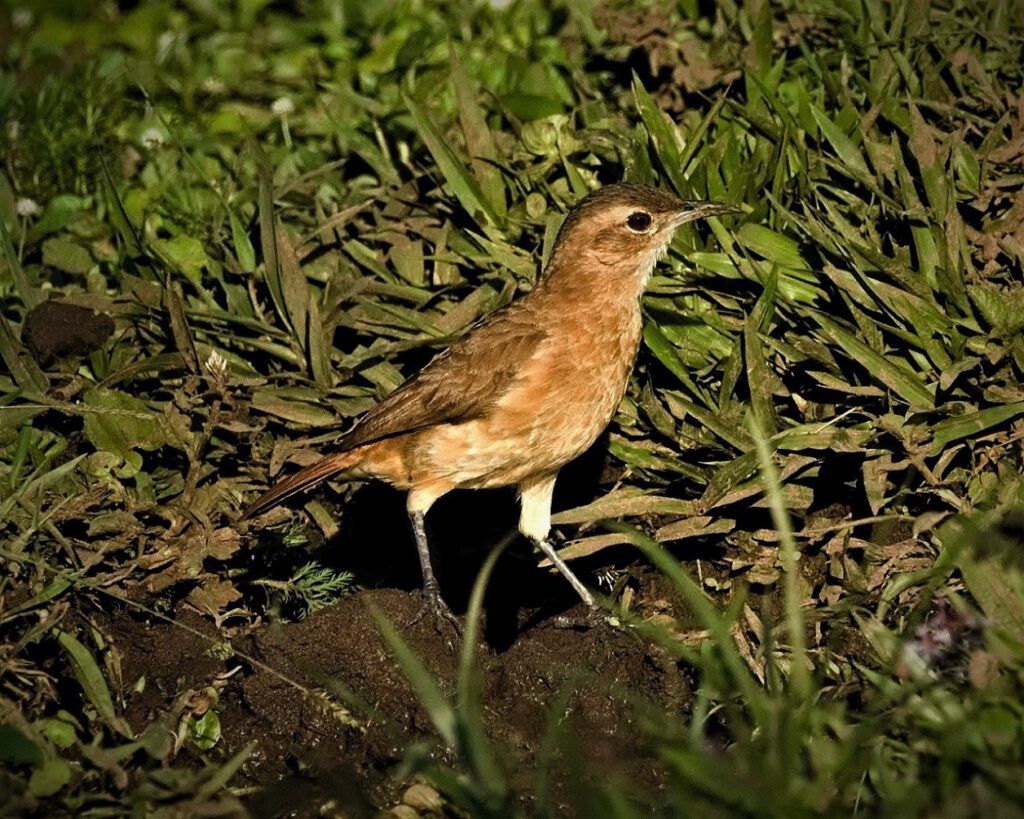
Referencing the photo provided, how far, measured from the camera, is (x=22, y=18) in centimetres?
1005

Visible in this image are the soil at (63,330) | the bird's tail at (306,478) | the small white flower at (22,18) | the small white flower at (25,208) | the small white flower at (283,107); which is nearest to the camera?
the bird's tail at (306,478)

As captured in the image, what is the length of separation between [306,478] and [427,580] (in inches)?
25.3

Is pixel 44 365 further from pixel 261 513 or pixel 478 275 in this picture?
pixel 478 275

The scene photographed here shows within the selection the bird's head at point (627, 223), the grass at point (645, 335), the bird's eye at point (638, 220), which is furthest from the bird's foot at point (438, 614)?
the bird's eye at point (638, 220)

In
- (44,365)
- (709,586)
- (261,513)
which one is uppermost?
(44,365)

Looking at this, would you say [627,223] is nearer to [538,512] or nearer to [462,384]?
[462,384]

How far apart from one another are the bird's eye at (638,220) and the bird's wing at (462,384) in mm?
552

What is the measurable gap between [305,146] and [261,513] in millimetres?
2838

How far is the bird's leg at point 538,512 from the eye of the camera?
245 inches

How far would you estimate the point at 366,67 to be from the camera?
8.62m

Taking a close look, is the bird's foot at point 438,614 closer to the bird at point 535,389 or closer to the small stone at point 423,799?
the bird at point 535,389

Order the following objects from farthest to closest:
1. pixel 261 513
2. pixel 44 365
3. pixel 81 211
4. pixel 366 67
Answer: pixel 366 67, pixel 81 211, pixel 44 365, pixel 261 513

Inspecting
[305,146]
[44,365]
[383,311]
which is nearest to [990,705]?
[383,311]

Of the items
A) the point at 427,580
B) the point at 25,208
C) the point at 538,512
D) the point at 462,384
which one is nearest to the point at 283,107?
the point at 25,208
